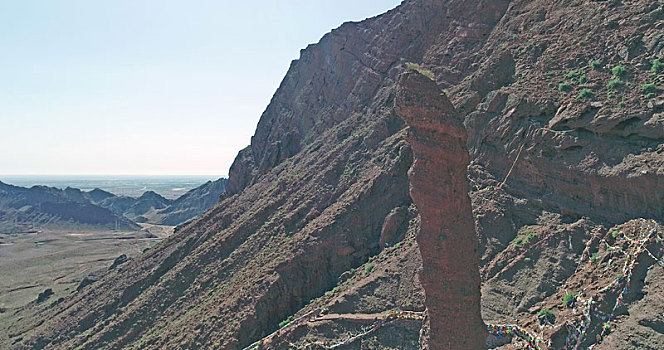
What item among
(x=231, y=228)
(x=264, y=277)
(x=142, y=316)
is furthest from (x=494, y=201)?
(x=142, y=316)

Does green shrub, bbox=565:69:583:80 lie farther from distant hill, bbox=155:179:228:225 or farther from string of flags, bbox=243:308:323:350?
distant hill, bbox=155:179:228:225

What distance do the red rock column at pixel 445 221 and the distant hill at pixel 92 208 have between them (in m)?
96.0

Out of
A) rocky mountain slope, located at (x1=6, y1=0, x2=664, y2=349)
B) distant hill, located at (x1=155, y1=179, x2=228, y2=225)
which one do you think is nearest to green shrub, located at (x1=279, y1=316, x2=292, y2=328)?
rocky mountain slope, located at (x1=6, y1=0, x2=664, y2=349)

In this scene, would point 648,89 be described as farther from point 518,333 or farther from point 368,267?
point 368,267

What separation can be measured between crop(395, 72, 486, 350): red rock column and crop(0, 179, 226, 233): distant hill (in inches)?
3780

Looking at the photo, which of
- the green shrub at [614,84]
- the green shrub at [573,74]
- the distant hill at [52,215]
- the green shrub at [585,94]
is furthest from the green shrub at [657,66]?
the distant hill at [52,215]

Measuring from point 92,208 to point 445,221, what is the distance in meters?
116

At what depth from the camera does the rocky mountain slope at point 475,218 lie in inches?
569

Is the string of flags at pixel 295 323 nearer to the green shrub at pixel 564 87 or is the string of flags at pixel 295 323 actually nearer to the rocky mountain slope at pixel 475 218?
the rocky mountain slope at pixel 475 218

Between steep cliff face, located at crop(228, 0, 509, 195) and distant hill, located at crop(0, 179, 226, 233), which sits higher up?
steep cliff face, located at crop(228, 0, 509, 195)

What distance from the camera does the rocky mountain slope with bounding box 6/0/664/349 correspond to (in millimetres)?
14461

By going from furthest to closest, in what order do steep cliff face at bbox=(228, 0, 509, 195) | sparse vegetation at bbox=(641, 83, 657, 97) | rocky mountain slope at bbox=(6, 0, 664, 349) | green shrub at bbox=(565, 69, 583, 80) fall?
steep cliff face at bbox=(228, 0, 509, 195) → green shrub at bbox=(565, 69, 583, 80) → sparse vegetation at bbox=(641, 83, 657, 97) → rocky mountain slope at bbox=(6, 0, 664, 349)

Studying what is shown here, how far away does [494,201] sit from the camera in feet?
62.3

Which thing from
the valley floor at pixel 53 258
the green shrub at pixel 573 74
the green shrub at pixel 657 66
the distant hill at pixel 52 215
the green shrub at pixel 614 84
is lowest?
the valley floor at pixel 53 258
